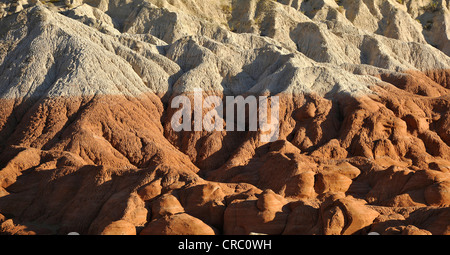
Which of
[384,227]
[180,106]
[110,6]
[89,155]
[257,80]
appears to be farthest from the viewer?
[110,6]

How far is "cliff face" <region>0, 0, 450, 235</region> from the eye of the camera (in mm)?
35750

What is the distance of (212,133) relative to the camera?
52.8 m

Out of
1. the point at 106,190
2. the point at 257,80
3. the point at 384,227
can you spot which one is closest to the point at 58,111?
the point at 106,190

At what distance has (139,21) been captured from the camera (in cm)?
7719

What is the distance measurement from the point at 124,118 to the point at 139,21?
28.3 m

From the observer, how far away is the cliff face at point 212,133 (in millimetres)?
35750

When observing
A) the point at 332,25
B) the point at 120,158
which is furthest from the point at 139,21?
the point at 120,158

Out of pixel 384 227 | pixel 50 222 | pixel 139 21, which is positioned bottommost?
pixel 50 222

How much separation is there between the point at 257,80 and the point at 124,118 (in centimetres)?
1442

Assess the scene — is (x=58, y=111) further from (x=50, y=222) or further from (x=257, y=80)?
(x=257, y=80)

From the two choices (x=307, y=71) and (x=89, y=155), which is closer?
(x=89, y=155)

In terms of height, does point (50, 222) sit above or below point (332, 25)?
below

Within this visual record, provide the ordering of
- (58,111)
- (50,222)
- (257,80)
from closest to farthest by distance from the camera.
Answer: (50,222) → (58,111) → (257,80)
